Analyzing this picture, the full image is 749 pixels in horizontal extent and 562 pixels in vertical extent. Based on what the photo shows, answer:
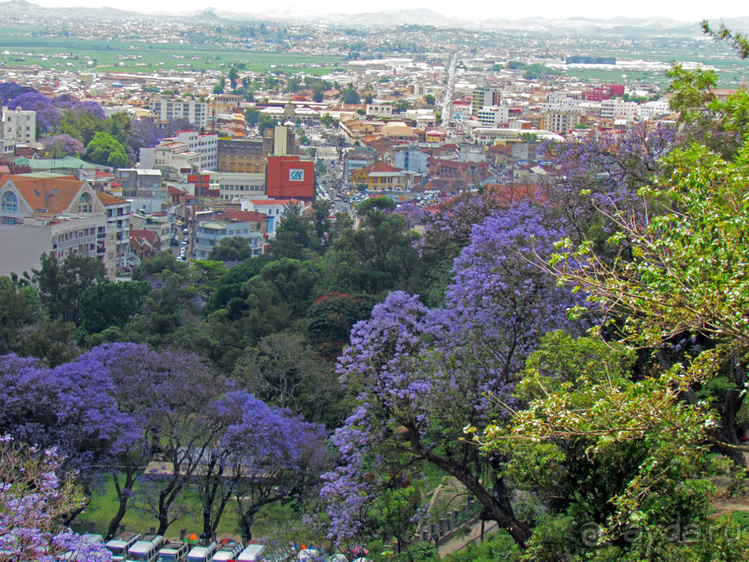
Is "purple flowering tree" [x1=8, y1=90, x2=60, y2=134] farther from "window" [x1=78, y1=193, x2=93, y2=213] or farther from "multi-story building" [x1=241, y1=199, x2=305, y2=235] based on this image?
"window" [x1=78, y1=193, x2=93, y2=213]

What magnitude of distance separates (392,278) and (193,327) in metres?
3.88

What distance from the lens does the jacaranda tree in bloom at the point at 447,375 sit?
772cm

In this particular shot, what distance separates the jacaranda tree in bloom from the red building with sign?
109 feet

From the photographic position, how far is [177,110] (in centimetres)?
7194

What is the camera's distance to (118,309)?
1925 cm

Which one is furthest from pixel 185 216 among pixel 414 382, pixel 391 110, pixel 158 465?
pixel 391 110

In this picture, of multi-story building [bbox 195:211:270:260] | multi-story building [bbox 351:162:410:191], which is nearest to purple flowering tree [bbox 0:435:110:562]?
multi-story building [bbox 195:211:270:260]

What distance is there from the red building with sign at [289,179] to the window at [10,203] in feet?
51.8

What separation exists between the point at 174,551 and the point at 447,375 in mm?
4852

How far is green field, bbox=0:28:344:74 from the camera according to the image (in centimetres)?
12744

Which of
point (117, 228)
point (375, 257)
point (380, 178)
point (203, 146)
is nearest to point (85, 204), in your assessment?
point (117, 228)

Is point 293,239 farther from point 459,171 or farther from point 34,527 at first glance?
point 459,171

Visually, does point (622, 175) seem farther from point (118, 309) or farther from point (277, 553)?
point (118, 309)

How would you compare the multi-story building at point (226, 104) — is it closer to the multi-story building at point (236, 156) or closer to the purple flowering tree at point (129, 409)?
the multi-story building at point (236, 156)
